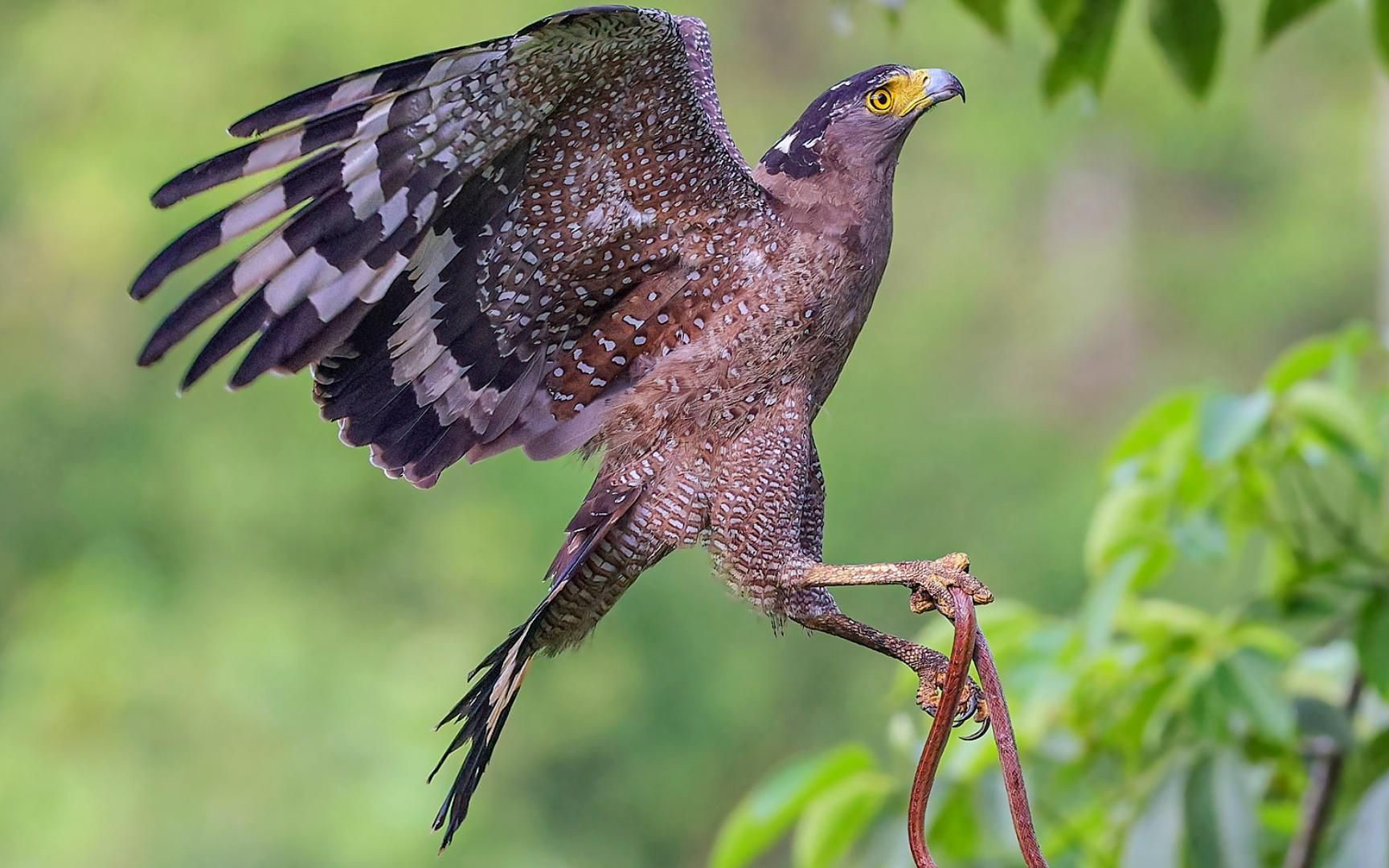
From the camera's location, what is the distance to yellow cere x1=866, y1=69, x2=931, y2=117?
122cm

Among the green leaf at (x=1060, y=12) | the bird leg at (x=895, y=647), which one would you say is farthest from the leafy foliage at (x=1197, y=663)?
the bird leg at (x=895, y=647)

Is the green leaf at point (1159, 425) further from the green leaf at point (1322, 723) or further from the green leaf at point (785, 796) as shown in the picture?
the green leaf at point (785, 796)

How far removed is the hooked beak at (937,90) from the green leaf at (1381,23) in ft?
2.43

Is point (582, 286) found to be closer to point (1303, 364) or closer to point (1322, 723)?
point (1303, 364)

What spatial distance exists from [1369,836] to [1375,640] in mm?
210

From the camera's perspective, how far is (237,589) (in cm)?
663

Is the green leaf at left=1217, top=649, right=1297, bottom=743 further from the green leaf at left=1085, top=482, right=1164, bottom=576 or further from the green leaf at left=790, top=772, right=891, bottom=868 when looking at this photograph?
the green leaf at left=790, top=772, right=891, bottom=868

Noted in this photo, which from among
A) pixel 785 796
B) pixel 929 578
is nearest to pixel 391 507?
pixel 785 796

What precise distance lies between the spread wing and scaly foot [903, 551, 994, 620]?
0.97 feet

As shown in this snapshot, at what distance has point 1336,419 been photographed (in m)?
1.72

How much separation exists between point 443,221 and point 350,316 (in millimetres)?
110

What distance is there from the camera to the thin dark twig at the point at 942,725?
40.6 inches

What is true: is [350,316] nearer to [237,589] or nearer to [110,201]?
[237,589]

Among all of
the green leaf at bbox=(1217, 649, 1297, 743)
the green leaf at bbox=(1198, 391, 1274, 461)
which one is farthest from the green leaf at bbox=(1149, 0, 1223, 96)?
the green leaf at bbox=(1217, 649, 1297, 743)
